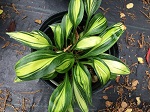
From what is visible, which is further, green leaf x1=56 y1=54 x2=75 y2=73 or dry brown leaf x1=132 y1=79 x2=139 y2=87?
dry brown leaf x1=132 y1=79 x2=139 y2=87

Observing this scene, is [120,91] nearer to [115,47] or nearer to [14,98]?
[115,47]

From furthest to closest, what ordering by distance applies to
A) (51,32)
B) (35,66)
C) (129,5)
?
1. (129,5)
2. (51,32)
3. (35,66)

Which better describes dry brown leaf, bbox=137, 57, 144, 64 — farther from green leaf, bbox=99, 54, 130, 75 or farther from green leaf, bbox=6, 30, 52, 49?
green leaf, bbox=6, 30, 52, 49

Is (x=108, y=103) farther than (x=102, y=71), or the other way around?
(x=108, y=103)

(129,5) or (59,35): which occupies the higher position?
(129,5)

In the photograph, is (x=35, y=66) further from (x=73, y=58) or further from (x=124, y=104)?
(x=124, y=104)

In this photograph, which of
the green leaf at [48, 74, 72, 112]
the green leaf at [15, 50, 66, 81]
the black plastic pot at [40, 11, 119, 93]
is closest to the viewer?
the green leaf at [15, 50, 66, 81]

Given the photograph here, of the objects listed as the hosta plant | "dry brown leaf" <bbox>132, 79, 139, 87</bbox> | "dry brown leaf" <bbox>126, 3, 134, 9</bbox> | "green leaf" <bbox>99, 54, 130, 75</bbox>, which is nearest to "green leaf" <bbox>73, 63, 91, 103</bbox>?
the hosta plant

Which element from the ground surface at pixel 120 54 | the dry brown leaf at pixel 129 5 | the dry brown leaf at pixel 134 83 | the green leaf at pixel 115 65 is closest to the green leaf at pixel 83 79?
the green leaf at pixel 115 65

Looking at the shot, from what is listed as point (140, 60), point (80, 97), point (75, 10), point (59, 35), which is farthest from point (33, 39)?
point (140, 60)

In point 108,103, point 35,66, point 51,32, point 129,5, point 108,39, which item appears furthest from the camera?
point 129,5
